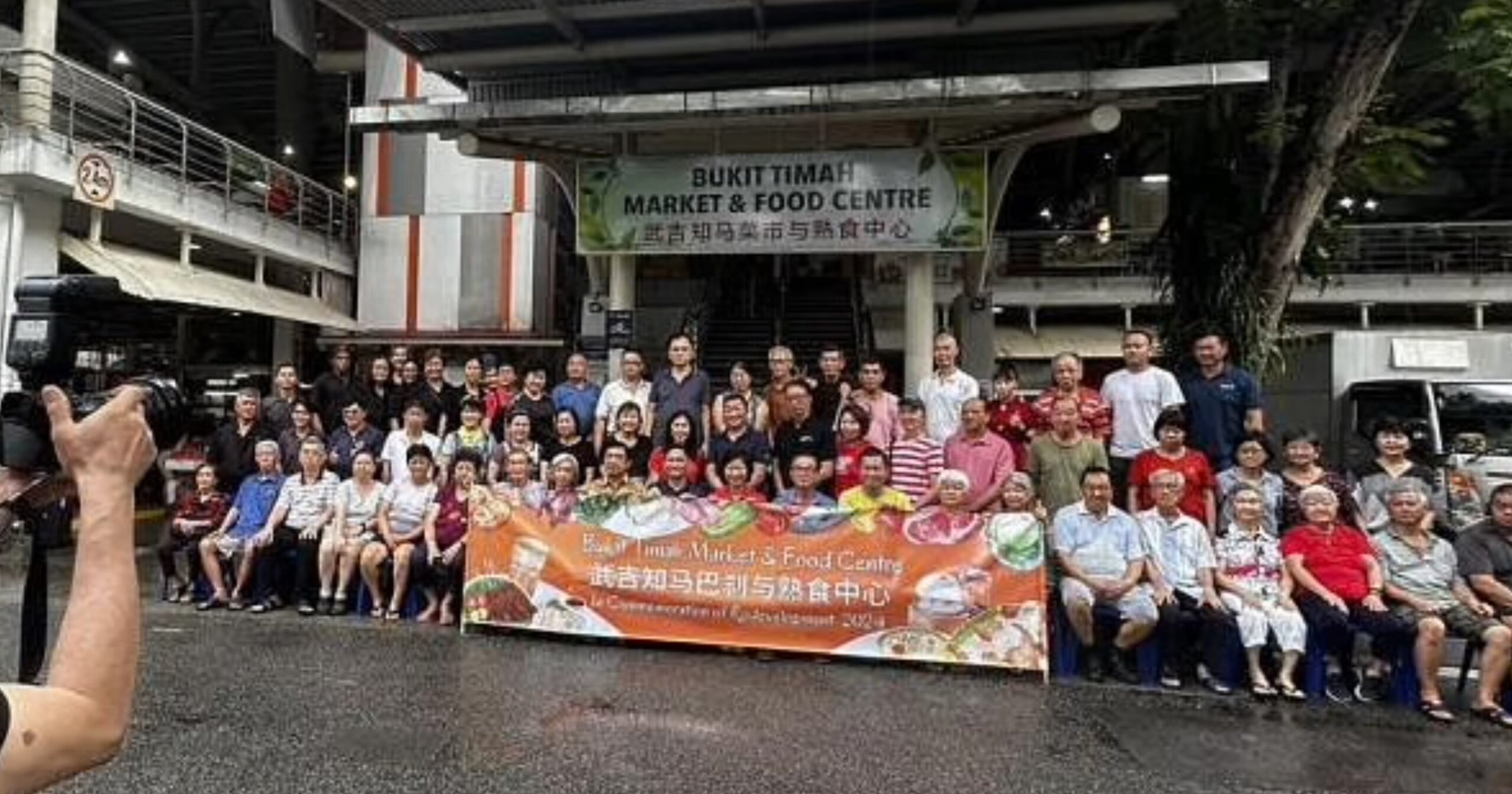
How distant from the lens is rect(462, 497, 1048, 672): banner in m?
6.18

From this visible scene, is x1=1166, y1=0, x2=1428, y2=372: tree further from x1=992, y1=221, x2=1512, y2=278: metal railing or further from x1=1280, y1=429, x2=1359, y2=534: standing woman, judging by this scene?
x1=992, y1=221, x2=1512, y2=278: metal railing

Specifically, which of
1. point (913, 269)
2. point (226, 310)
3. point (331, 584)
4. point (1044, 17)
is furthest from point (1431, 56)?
point (226, 310)

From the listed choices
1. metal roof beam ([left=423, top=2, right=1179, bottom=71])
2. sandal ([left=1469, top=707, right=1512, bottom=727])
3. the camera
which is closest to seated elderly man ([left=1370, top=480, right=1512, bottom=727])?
sandal ([left=1469, top=707, right=1512, bottom=727])

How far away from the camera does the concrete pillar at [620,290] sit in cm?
1027

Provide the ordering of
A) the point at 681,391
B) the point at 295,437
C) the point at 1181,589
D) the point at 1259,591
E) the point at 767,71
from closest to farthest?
1. the point at 1259,591
2. the point at 1181,589
3. the point at 681,391
4. the point at 295,437
5. the point at 767,71

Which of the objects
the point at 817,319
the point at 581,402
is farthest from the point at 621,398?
the point at 817,319

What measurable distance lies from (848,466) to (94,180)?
28.9 feet

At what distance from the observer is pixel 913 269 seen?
10.0 metres

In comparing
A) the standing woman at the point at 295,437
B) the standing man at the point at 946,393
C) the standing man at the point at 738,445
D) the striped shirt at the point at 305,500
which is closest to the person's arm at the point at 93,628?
the standing man at the point at 738,445

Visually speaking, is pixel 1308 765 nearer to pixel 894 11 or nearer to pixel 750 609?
pixel 750 609

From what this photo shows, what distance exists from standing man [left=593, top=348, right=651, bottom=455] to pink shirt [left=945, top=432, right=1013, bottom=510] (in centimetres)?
236

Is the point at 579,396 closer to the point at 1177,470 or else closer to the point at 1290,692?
the point at 1177,470

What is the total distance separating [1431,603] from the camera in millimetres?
5906

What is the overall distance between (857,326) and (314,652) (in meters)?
11.1
